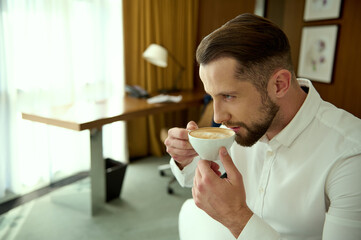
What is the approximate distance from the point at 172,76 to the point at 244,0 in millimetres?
1221

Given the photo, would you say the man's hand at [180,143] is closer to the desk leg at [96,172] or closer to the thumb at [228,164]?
the thumb at [228,164]

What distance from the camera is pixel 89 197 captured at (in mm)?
2430

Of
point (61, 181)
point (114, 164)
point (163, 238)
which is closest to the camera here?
point (163, 238)

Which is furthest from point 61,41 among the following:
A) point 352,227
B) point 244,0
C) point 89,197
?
point 352,227

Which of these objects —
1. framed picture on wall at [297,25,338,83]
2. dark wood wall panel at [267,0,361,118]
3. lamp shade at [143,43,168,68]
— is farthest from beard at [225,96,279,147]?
lamp shade at [143,43,168,68]

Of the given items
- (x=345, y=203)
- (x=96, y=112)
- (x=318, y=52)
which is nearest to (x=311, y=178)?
(x=345, y=203)

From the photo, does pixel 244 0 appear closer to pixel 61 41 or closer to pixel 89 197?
pixel 61 41

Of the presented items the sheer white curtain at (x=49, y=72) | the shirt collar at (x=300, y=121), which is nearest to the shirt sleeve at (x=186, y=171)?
the shirt collar at (x=300, y=121)

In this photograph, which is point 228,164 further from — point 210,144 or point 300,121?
point 300,121

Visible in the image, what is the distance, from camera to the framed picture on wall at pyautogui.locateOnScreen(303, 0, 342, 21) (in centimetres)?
265

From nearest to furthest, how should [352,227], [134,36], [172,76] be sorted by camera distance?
[352,227] → [134,36] → [172,76]

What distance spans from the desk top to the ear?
4.20 ft

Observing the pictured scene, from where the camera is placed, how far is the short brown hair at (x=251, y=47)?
0.94 m

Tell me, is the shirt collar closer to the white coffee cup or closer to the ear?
the ear
